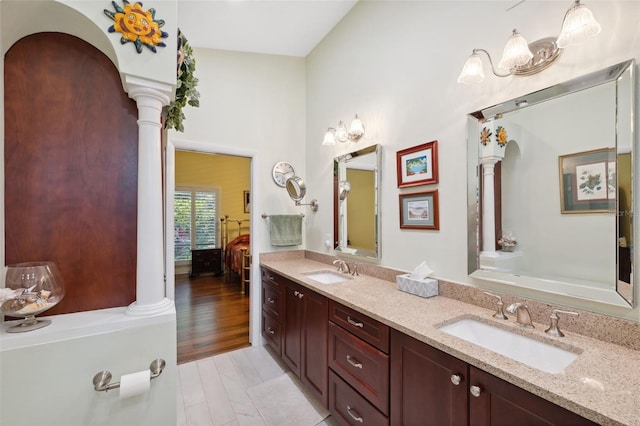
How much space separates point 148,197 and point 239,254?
4.09m

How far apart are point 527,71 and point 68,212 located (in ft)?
7.69

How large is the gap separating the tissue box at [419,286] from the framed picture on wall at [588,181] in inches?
31.3

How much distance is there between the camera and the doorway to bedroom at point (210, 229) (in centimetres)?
485

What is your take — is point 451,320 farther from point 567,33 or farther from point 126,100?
point 126,100

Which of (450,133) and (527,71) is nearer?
(527,71)

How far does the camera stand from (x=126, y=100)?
1.36m

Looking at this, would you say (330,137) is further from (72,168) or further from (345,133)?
(72,168)

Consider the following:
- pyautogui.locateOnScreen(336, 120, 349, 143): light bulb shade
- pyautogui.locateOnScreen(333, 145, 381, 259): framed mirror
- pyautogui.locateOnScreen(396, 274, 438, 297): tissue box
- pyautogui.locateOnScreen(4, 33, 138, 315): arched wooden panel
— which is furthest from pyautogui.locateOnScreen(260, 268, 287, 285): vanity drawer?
pyautogui.locateOnScreen(336, 120, 349, 143): light bulb shade

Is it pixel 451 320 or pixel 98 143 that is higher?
pixel 98 143

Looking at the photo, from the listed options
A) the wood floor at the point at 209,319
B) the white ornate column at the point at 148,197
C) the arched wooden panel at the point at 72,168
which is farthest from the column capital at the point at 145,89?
the wood floor at the point at 209,319

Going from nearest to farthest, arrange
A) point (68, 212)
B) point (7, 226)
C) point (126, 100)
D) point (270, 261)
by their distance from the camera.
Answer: point (7, 226)
point (68, 212)
point (126, 100)
point (270, 261)

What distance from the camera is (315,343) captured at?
6.56 feet

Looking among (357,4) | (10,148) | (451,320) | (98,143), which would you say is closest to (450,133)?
(451,320)

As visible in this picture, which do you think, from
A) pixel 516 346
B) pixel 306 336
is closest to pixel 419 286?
pixel 516 346
